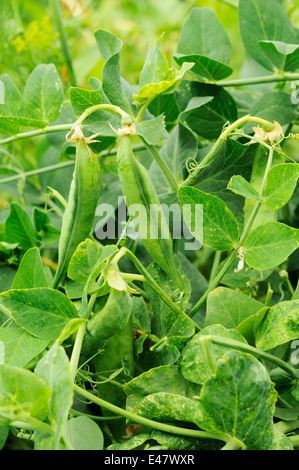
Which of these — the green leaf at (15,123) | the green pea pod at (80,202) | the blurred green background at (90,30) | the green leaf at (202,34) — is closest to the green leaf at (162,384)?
the green pea pod at (80,202)

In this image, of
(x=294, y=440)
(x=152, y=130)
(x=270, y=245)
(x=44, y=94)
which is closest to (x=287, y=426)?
(x=294, y=440)

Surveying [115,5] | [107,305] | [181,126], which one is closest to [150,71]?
[181,126]

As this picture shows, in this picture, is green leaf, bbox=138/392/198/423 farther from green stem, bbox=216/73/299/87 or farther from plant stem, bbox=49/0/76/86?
plant stem, bbox=49/0/76/86

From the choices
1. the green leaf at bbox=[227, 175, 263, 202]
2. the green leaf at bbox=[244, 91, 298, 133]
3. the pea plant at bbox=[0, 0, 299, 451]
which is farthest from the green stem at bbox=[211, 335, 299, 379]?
the green leaf at bbox=[244, 91, 298, 133]

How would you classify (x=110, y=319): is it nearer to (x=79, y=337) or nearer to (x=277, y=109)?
(x=79, y=337)

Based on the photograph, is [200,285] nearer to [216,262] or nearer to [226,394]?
[216,262]

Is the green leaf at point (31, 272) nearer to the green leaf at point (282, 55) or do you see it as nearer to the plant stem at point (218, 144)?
the plant stem at point (218, 144)
